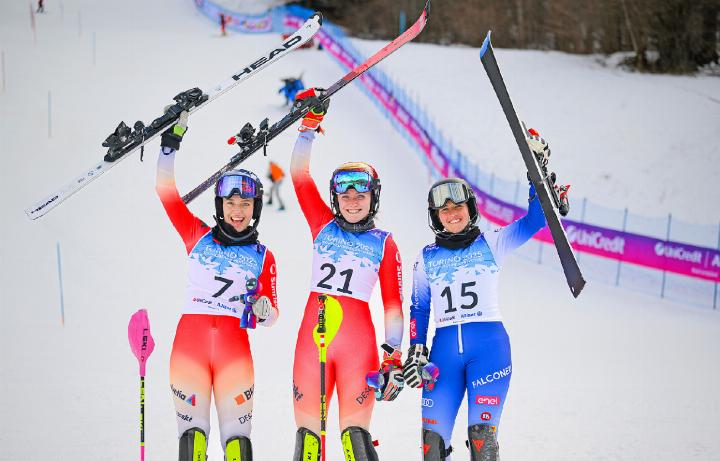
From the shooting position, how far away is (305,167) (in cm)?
608

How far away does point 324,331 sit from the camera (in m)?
5.38

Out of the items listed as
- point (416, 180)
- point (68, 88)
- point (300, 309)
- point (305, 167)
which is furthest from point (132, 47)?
point (305, 167)

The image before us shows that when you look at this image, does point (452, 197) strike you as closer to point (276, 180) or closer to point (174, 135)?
point (174, 135)

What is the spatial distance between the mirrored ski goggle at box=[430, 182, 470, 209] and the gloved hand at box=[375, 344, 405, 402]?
1.06m

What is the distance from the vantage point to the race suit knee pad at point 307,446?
210 inches

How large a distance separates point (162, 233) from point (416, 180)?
712 cm

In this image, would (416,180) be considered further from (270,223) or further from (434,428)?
(434,428)

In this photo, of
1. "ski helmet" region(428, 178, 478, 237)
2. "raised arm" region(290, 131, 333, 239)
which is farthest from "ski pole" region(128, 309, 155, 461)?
"ski helmet" region(428, 178, 478, 237)

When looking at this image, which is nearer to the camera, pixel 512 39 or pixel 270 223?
pixel 270 223

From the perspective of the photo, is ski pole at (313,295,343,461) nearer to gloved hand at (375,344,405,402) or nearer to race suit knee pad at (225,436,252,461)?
gloved hand at (375,344,405,402)

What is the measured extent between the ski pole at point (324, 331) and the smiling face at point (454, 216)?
920mm

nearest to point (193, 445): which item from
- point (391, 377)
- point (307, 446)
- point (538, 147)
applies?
point (307, 446)

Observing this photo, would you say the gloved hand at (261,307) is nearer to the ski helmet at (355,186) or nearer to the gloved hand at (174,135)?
the ski helmet at (355,186)

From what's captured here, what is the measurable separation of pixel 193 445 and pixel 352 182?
2031 millimetres
